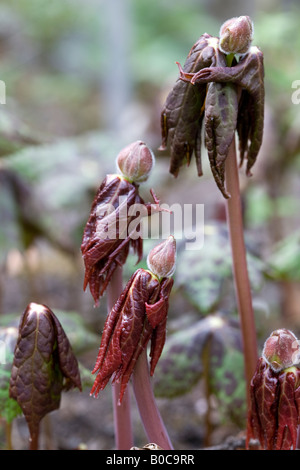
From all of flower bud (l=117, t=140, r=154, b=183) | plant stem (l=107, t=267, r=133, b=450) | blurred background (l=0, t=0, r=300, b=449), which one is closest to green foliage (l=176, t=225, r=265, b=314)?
blurred background (l=0, t=0, r=300, b=449)

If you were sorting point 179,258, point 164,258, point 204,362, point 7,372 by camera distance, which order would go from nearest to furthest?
point 164,258, point 7,372, point 204,362, point 179,258

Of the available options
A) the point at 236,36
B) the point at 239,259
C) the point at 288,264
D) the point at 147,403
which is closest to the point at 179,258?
the point at 288,264

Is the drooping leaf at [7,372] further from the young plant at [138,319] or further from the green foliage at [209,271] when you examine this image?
the green foliage at [209,271]

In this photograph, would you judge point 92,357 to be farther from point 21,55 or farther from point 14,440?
point 21,55

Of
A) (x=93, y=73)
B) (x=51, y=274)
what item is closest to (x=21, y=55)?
(x=93, y=73)

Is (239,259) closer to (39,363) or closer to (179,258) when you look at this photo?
(39,363)

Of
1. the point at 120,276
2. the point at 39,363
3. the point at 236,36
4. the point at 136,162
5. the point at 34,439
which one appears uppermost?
the point at 236,36

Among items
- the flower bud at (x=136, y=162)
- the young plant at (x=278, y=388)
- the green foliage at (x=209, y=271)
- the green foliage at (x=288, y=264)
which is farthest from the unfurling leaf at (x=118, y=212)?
the green foliage at (x=288, y=264)

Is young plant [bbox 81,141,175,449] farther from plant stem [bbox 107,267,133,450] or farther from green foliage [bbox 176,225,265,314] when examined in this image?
green foliage [bbox 176,225,265,314]
